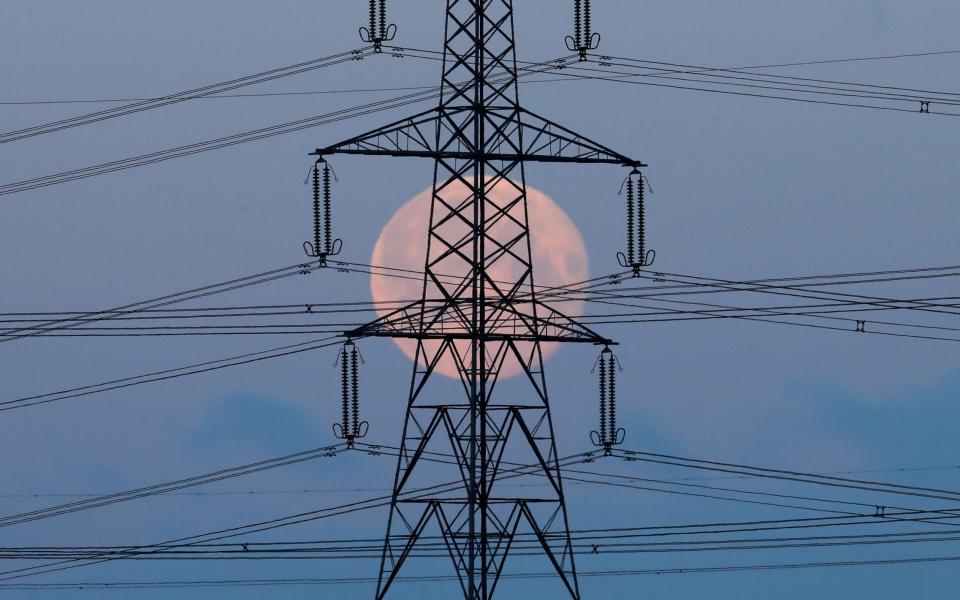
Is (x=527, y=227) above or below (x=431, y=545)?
above

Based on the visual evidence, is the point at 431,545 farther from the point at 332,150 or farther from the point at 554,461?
the point at 332,150

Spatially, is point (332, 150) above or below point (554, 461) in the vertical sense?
above

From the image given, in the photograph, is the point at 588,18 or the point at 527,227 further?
the point at 588,18

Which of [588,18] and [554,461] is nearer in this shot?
[554,461]

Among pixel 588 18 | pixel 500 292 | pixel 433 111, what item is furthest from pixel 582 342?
pixel 588 18

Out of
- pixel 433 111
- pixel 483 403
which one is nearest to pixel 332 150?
pixel 433 111

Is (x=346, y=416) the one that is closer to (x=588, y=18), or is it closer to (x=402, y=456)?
(x=402, y=456)

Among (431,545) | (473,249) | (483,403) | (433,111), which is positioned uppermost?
(433,111)

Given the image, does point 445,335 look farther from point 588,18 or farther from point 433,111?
point 588,18
